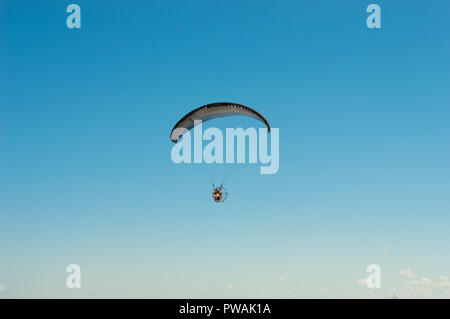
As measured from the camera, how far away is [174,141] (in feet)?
156

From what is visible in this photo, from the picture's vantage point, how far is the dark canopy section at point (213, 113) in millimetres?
42325

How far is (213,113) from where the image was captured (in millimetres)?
43938

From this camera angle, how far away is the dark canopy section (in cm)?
4233
